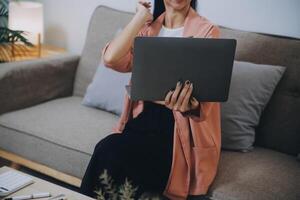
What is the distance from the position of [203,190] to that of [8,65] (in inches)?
46.6

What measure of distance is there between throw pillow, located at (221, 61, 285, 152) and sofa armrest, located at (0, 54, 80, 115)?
3.25ft

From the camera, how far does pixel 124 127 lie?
170cm

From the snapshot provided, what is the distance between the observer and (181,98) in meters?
1.36

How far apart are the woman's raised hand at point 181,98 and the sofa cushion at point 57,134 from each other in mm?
490

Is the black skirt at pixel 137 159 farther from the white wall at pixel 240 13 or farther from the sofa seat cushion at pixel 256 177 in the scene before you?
the white wall at pixel 240 13

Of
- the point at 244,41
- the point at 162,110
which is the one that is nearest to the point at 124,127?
the point at 162,110

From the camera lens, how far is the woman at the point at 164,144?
1.48 m

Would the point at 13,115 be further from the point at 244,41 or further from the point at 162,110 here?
the point at 244,41

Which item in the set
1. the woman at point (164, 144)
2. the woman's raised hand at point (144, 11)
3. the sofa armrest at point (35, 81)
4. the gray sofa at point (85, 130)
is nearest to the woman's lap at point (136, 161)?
the woman at point (164, 144)

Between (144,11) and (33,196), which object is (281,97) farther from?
(33,196)

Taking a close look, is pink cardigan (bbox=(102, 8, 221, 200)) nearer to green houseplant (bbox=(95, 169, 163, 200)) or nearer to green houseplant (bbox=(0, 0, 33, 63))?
green houseplant (bbox=(95, 169, 163, 200))

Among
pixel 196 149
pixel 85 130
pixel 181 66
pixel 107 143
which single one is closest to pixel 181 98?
pixel 181 66

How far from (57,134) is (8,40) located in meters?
0.85

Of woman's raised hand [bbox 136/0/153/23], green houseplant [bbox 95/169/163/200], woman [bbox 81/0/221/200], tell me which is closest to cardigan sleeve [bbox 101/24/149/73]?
woman [bbox 81/0/221/200]
